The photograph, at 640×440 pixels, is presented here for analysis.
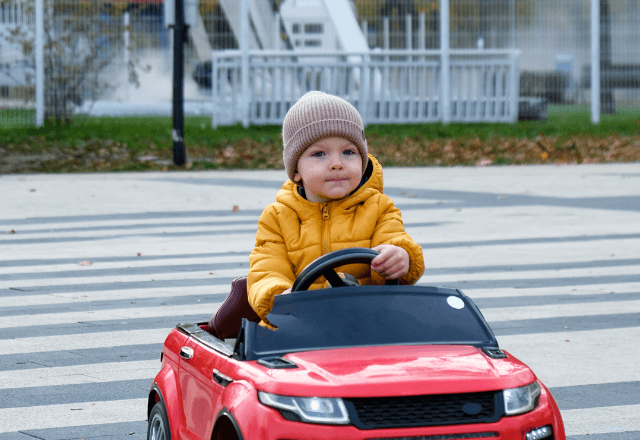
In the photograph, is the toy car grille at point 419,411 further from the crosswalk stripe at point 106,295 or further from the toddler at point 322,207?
the crosswalk stripe at point 106,295

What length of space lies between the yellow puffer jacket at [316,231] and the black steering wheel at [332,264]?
265 millimetres

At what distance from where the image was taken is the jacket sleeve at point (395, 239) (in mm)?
3674

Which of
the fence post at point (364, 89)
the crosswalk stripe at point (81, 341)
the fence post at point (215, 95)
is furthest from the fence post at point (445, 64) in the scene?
the crosswalk stripe at point (81, 341)

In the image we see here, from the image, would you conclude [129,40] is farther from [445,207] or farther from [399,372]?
[399,372]

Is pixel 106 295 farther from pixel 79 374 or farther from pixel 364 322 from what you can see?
pixel 364 322

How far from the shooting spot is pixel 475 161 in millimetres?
18750

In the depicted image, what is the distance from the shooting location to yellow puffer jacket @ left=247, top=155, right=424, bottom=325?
12.4 feet

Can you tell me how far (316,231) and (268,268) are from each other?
0.69ft

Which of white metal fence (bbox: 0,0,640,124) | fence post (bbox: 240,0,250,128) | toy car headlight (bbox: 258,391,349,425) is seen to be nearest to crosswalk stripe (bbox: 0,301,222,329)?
toy car headlight (bbox: 258,391,349,425)

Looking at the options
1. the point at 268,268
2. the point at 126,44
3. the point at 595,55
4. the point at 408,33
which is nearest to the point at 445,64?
the point at 408,33

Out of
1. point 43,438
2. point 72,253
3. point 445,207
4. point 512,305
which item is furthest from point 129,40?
point 43,438

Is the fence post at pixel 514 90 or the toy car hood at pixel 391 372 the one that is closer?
the toy car hood at pixel 391 372

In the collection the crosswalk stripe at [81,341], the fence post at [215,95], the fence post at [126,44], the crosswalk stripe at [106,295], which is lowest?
the crosswalk stripe at [81,341]

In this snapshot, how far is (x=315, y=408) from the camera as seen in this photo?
2926mm
